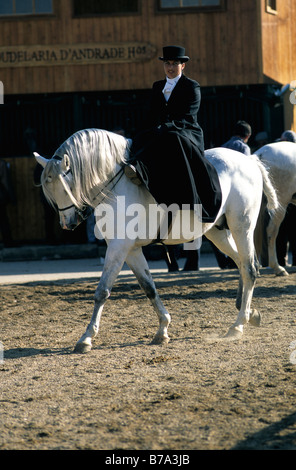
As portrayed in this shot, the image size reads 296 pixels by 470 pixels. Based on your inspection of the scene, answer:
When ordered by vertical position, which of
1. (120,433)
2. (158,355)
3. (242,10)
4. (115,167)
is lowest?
(158,355)

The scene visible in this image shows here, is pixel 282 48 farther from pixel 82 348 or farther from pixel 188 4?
pixel 82 348

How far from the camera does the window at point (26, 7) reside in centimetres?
1609

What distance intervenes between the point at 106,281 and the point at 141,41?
33.0ft

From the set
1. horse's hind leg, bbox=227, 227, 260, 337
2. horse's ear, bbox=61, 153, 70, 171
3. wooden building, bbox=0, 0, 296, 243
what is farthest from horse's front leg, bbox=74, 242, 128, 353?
wooden building, bbox=0, 0, 296, 243

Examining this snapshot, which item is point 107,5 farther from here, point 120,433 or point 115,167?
point 120,433

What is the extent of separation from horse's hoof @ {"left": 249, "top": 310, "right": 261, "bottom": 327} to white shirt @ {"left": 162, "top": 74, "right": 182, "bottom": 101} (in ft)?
7.69

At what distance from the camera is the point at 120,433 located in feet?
15.4

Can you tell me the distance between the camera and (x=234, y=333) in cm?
748

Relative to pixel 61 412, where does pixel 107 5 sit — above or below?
above

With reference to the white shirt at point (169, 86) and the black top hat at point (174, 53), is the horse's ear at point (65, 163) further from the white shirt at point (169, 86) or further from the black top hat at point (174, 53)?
the black top hat at point (174, 53)

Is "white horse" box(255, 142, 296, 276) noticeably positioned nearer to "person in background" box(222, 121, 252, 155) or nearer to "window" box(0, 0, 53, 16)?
"person in background" box(222, 121, 252, 155)

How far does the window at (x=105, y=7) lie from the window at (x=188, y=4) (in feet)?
2.03
